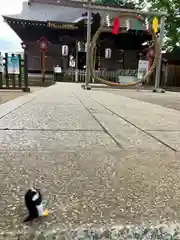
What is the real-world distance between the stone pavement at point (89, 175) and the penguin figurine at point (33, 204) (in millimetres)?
17

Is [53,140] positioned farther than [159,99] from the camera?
No

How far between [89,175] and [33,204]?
0.34m

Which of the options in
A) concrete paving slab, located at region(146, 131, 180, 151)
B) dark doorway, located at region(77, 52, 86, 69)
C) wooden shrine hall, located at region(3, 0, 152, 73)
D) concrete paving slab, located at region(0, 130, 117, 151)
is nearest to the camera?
concrete paving slab, located at region(0, 130, 117, 151)

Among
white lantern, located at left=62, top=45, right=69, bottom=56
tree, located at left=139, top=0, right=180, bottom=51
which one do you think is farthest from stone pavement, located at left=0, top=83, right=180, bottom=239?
white lantern, located at left=62, top=45, right=69, bottom=56

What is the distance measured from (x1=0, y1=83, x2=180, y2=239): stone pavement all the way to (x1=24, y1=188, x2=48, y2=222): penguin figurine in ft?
0.06

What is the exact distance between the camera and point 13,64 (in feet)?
19.4

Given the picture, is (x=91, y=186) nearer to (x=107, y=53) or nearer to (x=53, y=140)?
(x=53, y=140)

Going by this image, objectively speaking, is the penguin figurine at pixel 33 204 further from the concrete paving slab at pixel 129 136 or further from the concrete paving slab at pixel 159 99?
the concrete paving slab at pixel 159 99

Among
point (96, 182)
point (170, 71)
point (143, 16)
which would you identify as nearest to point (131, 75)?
point (170, 71)

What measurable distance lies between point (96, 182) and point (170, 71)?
15.2 m

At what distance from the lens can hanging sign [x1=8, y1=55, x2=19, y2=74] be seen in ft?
19.3

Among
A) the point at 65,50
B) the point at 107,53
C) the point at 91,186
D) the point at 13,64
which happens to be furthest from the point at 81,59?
the point at 91,186

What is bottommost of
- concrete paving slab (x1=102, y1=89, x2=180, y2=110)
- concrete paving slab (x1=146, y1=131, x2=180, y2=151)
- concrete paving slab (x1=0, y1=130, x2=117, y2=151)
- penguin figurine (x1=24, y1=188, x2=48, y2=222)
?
concrete paving slab (x1=102, y1=89, x2=180, y2=110)

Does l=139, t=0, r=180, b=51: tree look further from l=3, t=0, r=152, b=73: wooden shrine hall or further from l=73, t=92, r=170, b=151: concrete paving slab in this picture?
l=73, t=92, r=170, b=151: concrete paving slab
